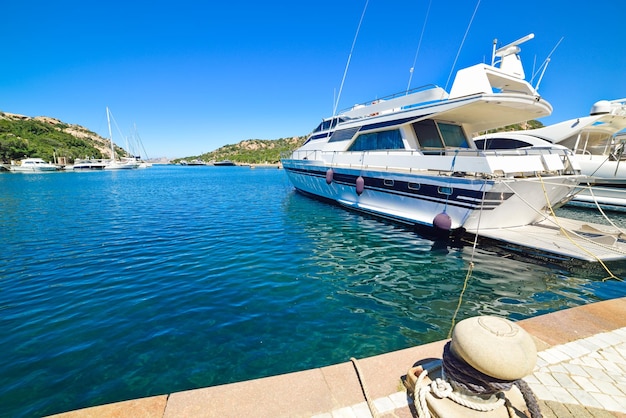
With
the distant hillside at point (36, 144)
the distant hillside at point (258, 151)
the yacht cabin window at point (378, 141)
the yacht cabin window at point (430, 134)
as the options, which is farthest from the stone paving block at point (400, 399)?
the distant hillside at point (258, 151)

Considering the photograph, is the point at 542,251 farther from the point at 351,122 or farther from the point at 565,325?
the point at 351,122

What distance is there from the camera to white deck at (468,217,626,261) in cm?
753

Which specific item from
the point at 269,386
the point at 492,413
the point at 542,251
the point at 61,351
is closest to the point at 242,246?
the point at 61,351

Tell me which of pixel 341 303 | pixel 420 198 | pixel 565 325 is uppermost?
pixel 420 198

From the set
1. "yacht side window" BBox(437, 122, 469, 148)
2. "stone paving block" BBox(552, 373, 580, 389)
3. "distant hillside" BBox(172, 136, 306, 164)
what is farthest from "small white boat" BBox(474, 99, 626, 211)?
"distant hillside" BBox(172, 136, 306, 164)

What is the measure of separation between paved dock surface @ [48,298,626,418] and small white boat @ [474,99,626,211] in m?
14.2

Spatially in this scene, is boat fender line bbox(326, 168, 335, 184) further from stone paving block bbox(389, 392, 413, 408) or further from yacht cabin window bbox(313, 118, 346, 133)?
stone paving block bbox(389, 392, 413, 408)

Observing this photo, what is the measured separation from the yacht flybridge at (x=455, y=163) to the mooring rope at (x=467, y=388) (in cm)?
740

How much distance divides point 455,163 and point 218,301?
9035 millimetres

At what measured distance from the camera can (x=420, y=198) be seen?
432 inches

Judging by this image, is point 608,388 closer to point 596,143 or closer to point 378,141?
point 378,141

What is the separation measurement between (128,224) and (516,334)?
47.7 ft

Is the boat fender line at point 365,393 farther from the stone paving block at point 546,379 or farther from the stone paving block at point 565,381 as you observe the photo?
the stone paving block at point 565,381

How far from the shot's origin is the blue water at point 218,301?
12.5 ft
